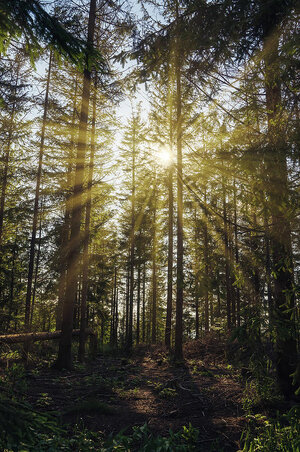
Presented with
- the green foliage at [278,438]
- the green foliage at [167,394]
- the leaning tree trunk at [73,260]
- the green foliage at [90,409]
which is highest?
the leaning tree trunk at [73,260]

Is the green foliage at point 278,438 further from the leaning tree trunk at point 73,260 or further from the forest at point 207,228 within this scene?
the leaning tree trunk at point 73,260

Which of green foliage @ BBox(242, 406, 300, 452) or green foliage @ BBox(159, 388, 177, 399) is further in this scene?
green foliage @ BBox(159, 388, 177, 399)

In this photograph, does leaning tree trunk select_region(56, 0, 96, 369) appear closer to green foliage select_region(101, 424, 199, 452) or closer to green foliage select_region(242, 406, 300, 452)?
green foliage select_region(101, 424, 199, 452)

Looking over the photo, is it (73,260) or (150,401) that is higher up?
(73,260)

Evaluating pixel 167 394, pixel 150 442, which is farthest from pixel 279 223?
pixel 167 394

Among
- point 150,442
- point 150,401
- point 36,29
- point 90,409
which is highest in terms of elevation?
point 36,29

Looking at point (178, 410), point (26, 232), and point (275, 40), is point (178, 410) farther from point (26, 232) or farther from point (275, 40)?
point (26, 232)

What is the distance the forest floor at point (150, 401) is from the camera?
4836mm

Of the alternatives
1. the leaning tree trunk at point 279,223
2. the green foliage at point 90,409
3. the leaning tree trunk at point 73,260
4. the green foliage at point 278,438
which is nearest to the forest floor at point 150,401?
the green foliage at point 90,409

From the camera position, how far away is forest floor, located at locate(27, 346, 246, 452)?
484 cm

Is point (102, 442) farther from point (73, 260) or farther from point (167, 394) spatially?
point (73, 260)

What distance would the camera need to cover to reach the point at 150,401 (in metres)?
6.48

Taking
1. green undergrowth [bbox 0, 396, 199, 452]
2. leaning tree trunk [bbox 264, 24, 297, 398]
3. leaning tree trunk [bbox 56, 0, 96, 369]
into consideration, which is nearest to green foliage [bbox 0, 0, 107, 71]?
leaning tree trunk [bbox 264, 24, 297, 398]

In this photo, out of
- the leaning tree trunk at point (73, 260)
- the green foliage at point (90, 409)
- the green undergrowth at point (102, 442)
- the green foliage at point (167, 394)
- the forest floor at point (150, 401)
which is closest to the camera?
the green undergrowth at point (102, 442)
